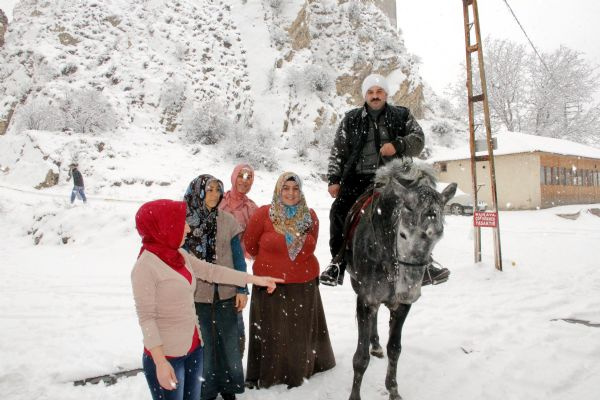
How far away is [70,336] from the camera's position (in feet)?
16.8

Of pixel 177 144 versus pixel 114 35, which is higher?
pixel 114 35

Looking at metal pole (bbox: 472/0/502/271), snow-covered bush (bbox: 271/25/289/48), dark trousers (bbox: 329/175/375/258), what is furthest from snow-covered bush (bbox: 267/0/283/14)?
dark trousers (bbox: 329/175/375/258)

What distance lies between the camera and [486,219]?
26.5 ft

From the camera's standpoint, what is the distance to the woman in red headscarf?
2096 mm

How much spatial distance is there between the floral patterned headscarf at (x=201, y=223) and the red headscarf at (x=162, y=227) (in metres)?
1.04

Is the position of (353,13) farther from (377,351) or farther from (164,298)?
(164,298)

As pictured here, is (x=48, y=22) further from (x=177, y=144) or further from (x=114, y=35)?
(x=177, y=144)

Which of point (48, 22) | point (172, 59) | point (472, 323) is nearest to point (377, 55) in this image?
point (172, 59)

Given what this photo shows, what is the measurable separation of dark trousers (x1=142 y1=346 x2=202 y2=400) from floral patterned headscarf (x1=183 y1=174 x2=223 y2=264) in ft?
3.45

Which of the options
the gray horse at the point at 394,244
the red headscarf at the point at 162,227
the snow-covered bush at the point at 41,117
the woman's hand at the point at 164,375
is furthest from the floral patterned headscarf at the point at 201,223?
the snow-covered bush at the point at 41,117

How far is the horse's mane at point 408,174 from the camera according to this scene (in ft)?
9.46

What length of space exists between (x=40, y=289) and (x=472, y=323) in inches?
329

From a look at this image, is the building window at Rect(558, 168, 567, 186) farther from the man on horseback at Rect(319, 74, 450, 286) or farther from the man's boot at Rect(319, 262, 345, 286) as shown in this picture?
the man's boot at Rect(319, 262, 345, 286)

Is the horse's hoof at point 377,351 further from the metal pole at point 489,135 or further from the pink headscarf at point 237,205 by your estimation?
the metal pole at point 489,135
